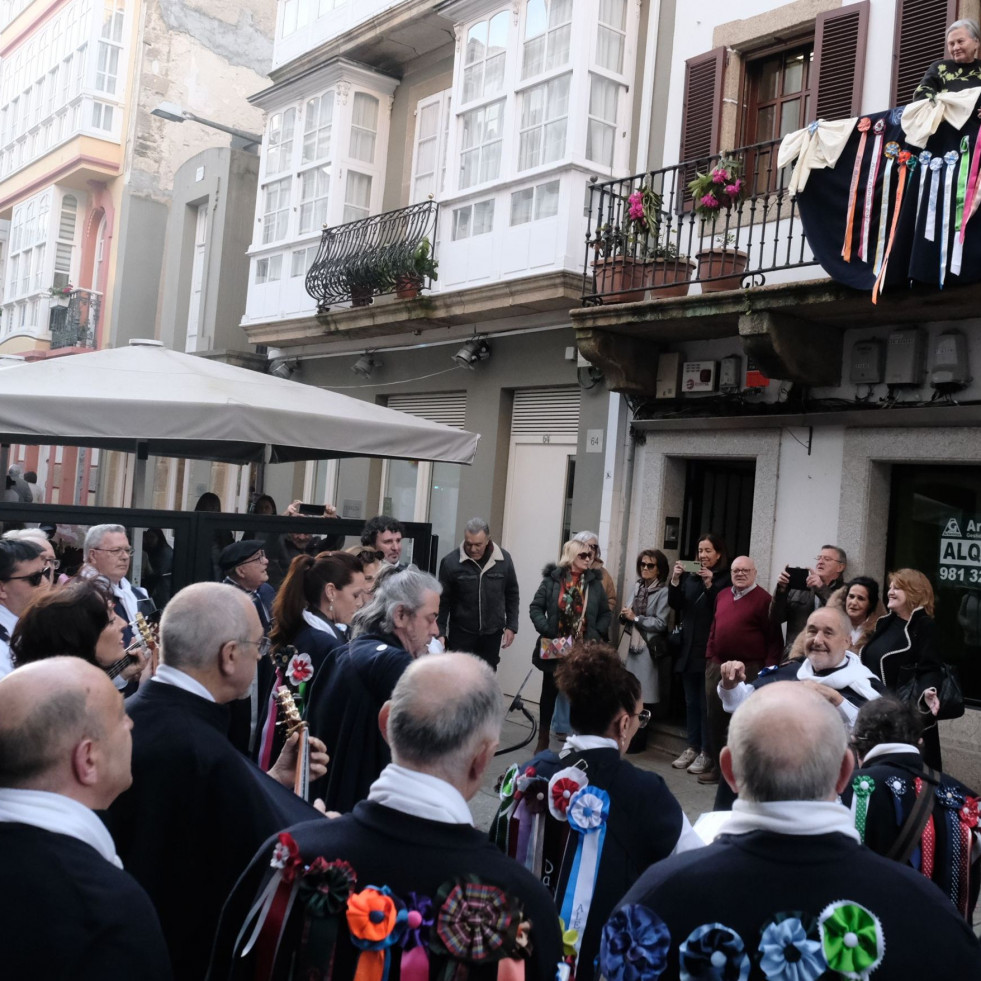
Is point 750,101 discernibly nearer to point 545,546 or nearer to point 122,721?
point 545,546

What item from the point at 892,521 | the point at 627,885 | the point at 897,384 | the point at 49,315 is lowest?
the point at 627,885

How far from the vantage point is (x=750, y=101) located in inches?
426

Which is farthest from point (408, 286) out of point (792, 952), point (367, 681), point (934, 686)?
point (792, 952)

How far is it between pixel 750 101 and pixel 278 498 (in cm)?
906

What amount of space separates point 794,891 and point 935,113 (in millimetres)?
7114

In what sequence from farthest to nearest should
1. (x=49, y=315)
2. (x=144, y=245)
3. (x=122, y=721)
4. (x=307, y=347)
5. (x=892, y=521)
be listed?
1. (x=49, y=315)
2. (x=144, y=245)
3. (x=307, y=347)
4. (x=892, y=521)
5. (x=122, y=721)

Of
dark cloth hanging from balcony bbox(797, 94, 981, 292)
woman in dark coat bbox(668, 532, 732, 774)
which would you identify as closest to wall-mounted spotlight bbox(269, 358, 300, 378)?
woman in dark coat bbox(668, 532, 732, 774)

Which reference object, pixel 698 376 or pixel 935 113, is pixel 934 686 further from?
pixel 698 376

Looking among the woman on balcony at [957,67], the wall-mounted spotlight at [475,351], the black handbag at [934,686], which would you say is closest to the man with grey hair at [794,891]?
the black handbag at [934,686]

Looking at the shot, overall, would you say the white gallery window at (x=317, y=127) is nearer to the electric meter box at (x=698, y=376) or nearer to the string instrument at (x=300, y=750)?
the electric meter box at (x=698, y=376)

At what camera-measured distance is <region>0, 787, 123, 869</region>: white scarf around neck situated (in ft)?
6.83

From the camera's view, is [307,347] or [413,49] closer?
[413,49]

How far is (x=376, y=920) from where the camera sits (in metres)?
2.17

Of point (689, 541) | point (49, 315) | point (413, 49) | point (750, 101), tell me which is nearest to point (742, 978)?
point (689, 541)
